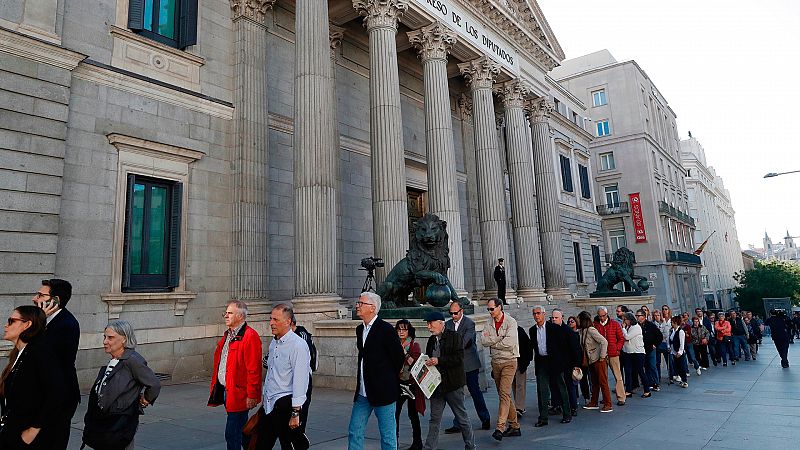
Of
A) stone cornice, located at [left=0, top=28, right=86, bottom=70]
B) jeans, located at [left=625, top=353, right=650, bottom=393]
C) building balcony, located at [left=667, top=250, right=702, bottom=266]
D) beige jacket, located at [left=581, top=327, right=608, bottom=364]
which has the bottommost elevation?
jeans, located at [left=625, top=353, right=650, bottom=393]

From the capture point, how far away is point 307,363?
14.6 feet


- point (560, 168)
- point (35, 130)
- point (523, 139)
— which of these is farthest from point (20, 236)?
point (560, 168)

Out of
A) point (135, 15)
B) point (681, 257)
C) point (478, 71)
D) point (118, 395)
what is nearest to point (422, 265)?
point (118, 395)

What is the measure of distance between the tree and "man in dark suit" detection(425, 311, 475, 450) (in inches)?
2703

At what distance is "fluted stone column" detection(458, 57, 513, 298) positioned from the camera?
1933 cm

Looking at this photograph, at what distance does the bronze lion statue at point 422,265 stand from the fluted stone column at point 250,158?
4690mm

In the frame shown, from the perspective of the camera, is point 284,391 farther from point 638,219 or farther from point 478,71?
point 638,219

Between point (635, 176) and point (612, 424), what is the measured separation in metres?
43.6

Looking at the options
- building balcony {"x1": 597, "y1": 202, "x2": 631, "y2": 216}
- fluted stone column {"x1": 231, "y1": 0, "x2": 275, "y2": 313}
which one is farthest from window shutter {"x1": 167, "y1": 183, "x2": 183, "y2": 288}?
building balcony {"x1": 597, "y1": 202, "x2": 631, "y2": 216}

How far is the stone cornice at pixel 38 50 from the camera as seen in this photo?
9656 mm

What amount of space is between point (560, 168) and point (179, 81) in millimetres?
27200

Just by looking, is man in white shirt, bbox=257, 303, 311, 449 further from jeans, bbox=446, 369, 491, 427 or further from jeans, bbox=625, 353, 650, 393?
jeans, bbox=625, 353, 650, 393

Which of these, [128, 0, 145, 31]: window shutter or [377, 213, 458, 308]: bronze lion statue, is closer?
[377, 213, 458, 308]: bronze lion statue

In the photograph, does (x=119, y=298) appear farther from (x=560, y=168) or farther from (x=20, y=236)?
(x=560, y=168)
